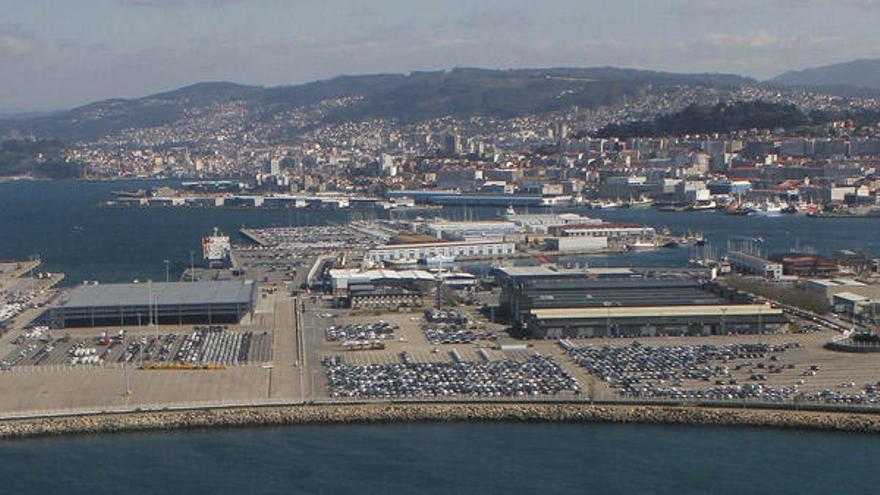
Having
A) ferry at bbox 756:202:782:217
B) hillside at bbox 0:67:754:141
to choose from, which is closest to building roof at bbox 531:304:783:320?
ferry at bbox 756:202:782:217

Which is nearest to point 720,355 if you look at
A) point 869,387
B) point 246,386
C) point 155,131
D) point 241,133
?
point 869,387

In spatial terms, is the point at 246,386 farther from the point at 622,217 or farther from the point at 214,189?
the point at 214,189

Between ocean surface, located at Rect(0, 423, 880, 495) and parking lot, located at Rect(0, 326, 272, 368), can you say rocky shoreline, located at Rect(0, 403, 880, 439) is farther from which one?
parking lot, located at Rect(0, 326, 272, 368)

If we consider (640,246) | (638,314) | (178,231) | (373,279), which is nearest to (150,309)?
(373,279)

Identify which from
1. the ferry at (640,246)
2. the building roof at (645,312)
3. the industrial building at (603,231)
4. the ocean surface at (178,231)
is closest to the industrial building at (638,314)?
the building roof at (645,312)

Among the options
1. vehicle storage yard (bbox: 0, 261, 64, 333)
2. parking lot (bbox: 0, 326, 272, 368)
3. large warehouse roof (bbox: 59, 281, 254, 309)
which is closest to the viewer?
parking lot (bbox: 0, 326, 272, 368)
